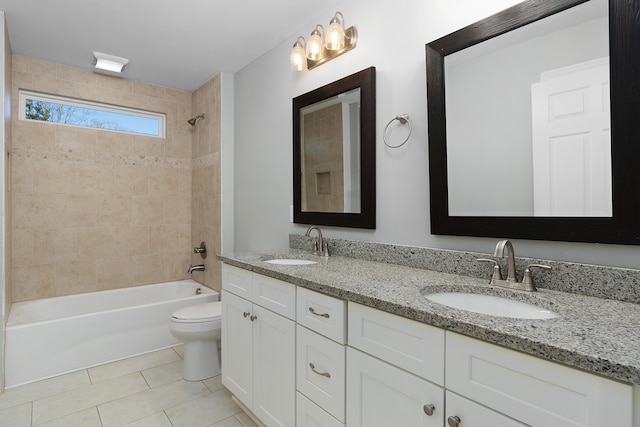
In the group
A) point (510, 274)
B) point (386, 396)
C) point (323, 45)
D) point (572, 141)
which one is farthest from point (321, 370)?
point (323, 45)

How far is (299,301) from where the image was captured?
1.48 meters

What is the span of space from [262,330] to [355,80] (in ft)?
4.76

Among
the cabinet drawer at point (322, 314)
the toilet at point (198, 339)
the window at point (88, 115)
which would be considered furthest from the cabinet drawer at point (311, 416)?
the window at point (88, 115)

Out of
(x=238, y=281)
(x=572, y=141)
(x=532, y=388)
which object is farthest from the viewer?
(x=238, y=281)

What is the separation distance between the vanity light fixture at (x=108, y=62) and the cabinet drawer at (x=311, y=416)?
2.90 m

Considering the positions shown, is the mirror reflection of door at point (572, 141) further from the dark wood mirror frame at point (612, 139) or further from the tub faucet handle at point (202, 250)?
the tub faucet handle at point (202, 250)

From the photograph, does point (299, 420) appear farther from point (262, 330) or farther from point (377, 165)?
point (377, 165)

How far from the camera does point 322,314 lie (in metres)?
1.35

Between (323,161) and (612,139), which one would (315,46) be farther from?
(612,139)

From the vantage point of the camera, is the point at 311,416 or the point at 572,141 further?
the point at 311,416

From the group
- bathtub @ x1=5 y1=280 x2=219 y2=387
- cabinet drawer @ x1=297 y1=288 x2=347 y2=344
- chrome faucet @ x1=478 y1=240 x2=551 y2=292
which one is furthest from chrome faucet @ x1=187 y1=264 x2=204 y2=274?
chrome faucet @ x1=478 y1=240 x2=551 y2=292

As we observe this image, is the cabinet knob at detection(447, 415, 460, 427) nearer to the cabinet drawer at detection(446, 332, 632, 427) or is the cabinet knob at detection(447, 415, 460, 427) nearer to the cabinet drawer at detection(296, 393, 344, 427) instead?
the cabinet drawer at detection(446, 332, 632, 427)

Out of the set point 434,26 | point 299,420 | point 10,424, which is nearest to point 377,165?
point 434,26

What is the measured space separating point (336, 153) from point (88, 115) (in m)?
2.51
